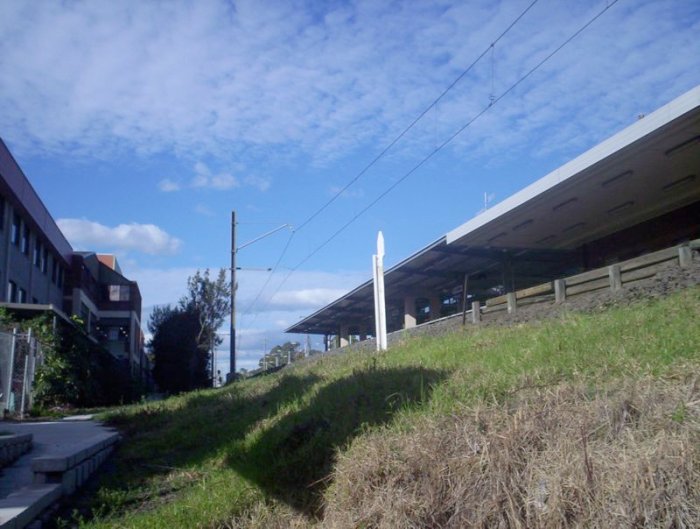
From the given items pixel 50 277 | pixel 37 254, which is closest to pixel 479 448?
pixel 37 254

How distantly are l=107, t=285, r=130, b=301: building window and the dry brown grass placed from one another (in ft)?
181

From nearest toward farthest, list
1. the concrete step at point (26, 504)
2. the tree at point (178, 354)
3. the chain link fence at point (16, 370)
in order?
the concrete step at point (26, 504) < the chain link fence at point (16, 370) < the tree at point (178, 354)

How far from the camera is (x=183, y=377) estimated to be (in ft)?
146

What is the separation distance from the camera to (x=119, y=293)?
58.9 meters

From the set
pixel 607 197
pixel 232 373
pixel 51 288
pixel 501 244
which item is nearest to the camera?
pixel 607 197

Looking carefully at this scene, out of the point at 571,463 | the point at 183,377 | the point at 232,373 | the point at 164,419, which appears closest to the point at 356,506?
the point at 571,463

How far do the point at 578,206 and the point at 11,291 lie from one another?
21.0m

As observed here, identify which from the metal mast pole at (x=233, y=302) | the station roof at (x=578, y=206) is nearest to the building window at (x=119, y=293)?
the metal mast pole at (x=233, y=302)

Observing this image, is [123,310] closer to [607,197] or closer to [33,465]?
[607,197]

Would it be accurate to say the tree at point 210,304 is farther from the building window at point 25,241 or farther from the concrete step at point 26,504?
the concrete step at point 26,504

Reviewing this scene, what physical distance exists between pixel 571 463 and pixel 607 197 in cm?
1675

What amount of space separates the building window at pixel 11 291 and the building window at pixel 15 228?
1607mm

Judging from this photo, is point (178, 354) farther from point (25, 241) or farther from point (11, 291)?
point (11, 291)

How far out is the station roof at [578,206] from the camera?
16.0 m
